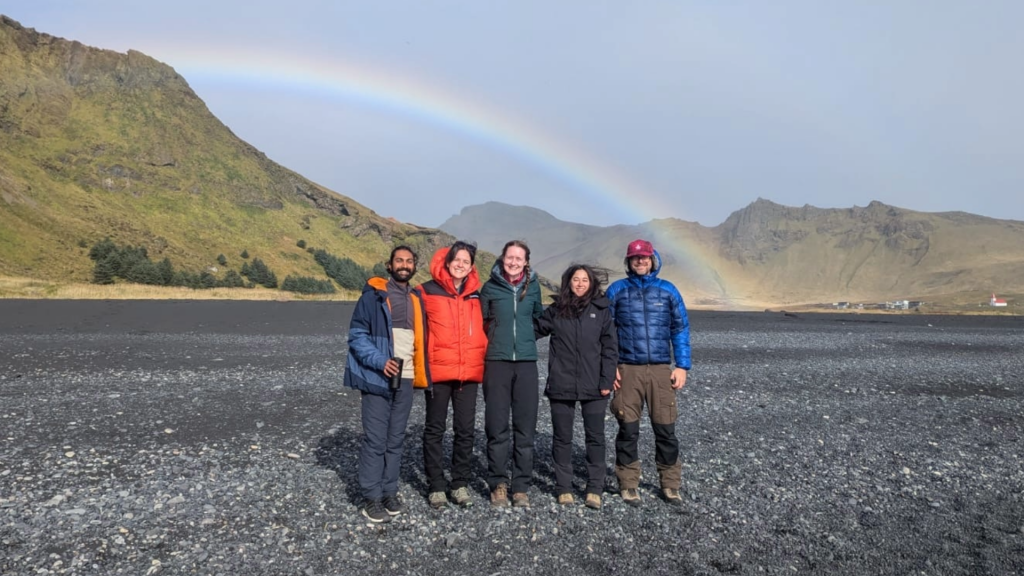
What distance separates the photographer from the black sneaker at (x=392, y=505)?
5590 millimetres

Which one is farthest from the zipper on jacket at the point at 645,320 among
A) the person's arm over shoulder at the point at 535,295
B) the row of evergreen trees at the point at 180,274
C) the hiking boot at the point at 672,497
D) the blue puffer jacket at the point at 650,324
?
the row of evergreen trees at the point at 180,274

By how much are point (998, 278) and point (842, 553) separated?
180 metres

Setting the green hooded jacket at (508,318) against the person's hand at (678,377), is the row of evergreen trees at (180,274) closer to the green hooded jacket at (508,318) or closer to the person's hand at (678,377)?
the green hooded jacket at (508,318)

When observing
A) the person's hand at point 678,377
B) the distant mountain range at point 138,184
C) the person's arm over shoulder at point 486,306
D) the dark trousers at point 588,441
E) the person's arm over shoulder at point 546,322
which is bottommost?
the dark trousers at point 588,441

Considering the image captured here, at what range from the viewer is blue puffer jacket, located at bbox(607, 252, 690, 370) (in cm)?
593

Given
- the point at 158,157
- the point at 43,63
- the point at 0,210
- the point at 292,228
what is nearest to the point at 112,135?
the point at 158,157

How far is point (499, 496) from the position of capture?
5848 millimetres

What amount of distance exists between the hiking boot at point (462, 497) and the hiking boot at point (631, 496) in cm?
160

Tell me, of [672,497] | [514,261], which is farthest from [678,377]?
[514,261]

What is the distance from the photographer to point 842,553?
4.98m

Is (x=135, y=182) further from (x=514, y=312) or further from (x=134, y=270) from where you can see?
(x=514, y=312)

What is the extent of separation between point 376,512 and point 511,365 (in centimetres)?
189

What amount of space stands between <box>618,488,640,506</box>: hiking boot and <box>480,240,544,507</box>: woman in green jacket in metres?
1.03

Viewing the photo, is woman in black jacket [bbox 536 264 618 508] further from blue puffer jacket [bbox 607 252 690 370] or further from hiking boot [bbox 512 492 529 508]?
hiking boot [bbox 512 492 529 508]
